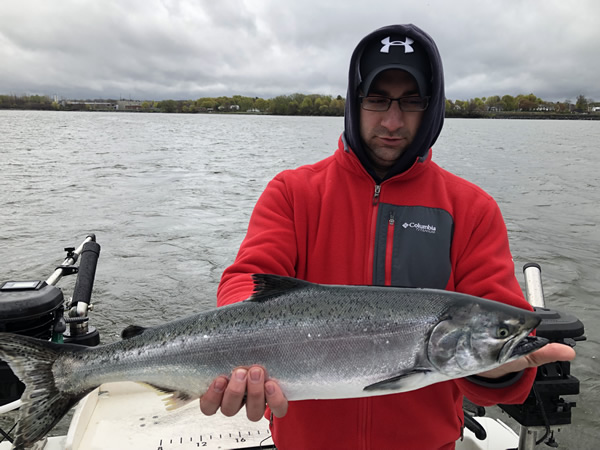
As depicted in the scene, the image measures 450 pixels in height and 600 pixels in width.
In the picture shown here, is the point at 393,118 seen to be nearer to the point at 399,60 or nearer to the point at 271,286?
the point at 399,60

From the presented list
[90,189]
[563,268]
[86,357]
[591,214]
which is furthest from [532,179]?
[86,357]

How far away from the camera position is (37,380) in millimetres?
2773

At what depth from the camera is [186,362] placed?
2.67 m

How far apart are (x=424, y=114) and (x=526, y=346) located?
1.56 metres

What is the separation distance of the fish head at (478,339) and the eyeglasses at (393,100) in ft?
4.35

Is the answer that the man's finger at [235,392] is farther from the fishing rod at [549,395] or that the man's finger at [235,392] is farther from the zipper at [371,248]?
the fishing rod at [549,395]

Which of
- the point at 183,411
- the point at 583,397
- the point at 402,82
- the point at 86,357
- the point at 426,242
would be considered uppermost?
the point at 402,82

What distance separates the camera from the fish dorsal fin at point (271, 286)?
8.55 ft

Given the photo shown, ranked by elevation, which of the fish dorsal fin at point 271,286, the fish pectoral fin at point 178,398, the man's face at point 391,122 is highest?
the man's face at point 391,122

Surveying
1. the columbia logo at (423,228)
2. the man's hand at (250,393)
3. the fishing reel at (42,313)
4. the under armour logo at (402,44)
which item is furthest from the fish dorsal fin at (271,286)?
the fishing reel at (42,313)

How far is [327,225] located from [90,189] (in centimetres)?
2277

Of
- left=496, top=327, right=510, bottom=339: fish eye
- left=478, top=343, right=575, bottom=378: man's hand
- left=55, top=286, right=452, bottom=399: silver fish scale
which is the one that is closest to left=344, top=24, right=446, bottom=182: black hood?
left=55, top=286, right=452, bottom=399: silver fish scale

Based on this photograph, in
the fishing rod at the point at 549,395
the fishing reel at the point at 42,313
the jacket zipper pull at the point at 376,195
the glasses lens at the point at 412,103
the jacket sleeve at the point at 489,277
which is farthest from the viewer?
the fishing reel at the point at 42,313

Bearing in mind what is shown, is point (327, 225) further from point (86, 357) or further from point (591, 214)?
point (591, 214)
